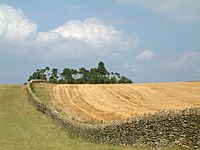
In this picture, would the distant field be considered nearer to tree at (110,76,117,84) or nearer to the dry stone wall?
the dry stone wall

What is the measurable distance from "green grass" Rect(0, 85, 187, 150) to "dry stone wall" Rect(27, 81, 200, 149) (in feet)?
2.26

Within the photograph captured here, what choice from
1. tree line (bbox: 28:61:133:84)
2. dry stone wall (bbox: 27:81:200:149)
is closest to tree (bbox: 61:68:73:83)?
tree line (bbox: 28:61:133:84)

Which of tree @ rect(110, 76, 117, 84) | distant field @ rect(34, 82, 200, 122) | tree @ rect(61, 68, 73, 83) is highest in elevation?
tree @ rect(61, 68, 73, 83)

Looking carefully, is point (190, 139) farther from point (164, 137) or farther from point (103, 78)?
point (103, 78)

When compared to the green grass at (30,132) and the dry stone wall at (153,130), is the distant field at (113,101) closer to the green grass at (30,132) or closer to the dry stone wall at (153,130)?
the green grass at (30,132)

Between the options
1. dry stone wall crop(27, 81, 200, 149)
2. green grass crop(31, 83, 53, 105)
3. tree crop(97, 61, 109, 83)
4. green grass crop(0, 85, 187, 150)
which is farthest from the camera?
tree crop(97, 61, 109, 83)

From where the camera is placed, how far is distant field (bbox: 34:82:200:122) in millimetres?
37438

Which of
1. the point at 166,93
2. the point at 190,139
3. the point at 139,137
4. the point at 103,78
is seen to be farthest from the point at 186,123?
the point at 103,78

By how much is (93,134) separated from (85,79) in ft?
286

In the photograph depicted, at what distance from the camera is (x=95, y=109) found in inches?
1674

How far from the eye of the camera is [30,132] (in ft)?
115

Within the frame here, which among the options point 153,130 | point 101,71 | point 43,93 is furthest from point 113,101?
point 101,71

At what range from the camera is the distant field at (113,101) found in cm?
3744

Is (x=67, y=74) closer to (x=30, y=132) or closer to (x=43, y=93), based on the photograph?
(x=43, y=93)
